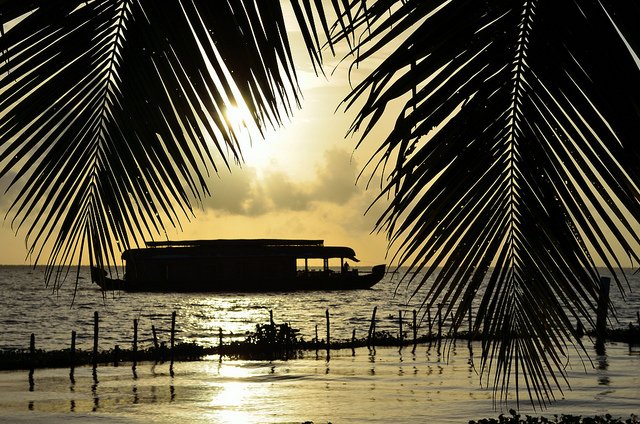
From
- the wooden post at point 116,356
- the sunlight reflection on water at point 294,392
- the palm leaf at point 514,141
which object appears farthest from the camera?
the wooden post at point 116,356

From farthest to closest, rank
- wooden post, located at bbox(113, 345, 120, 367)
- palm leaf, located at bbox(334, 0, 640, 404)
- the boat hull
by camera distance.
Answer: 1. the boat hull
2. wooden post, located at bbox(113, 345, 120, 367)
3. palm leaf, located at bbox(334, 0, 640, 404)

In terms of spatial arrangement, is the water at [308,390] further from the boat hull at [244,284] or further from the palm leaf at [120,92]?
the boat hull at [244,284]

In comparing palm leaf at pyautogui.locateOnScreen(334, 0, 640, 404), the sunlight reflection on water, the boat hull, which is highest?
the boat hull

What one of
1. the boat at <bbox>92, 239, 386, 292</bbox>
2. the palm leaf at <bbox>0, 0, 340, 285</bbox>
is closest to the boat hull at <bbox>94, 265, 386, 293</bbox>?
the boat at <bbox>92, 239, 386, 292</bbox>

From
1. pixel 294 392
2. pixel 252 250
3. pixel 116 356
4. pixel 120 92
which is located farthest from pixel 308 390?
pixel 252 250

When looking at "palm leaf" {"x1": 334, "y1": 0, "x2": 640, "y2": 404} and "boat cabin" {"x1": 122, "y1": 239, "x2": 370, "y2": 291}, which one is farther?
"boat cabin" {"x1": 122, "y1": 239, "x2": 370, "y2": 291}

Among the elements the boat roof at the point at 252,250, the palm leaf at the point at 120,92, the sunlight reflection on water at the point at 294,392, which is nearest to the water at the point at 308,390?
the sunlight reflection on water at the point at 294,392

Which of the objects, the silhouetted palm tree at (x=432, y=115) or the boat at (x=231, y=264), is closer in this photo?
the silhouetted palm tree at (x=432, y=115)

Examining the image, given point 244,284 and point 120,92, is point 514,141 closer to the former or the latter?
point 120,92

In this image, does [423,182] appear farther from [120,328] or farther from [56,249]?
[120,328]

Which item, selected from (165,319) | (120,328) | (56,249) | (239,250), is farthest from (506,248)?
(239,250)

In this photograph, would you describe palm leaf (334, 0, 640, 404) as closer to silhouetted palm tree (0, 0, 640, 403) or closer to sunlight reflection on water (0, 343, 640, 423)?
silhouetted palm tree (0, 0, 640, 403)

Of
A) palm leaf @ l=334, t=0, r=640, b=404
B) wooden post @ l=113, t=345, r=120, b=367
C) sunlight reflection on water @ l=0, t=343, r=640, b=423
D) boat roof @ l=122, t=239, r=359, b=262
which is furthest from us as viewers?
boat roof @ l=122, t=239, r=359, b=262

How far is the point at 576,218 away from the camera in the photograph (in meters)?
1.79
